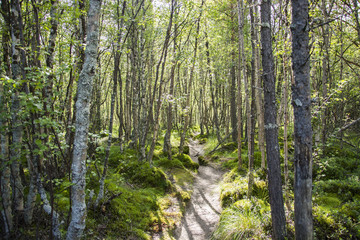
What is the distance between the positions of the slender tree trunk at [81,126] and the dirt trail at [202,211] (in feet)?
10.1

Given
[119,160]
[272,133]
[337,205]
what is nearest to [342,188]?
[337,205]

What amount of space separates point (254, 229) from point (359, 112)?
1392 cm

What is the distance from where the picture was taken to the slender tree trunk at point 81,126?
10.4ft

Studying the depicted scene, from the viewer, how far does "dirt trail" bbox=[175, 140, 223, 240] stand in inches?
225

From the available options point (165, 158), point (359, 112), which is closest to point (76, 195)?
point (165, 158)

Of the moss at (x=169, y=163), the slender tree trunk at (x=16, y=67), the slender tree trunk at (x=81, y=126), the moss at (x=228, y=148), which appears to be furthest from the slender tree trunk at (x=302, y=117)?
the moss at (x=228, y=148)

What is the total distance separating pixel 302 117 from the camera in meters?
3.01

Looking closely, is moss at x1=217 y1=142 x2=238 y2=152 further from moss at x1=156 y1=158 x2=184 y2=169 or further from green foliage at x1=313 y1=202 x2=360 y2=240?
green foliage at x1=313 y1=202 x2=360 y2=240

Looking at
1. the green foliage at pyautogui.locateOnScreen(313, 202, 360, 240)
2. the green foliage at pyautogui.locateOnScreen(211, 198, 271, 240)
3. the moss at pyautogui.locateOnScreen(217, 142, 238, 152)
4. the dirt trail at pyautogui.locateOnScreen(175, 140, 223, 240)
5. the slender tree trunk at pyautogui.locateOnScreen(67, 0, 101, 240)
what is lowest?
the dirt trail at pyautogui.locateOnScreen(175, 140, 223, 240)

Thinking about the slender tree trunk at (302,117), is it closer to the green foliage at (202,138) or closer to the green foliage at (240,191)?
the green foliage at (240,191)

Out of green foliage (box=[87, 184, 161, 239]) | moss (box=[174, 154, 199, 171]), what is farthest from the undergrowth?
moss (box=[174, 154, 199, 171])

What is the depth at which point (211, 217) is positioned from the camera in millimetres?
6453

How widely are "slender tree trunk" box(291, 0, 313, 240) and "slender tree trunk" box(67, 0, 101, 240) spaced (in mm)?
2900

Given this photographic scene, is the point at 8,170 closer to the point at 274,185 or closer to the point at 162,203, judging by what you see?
the point at 162,203
